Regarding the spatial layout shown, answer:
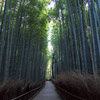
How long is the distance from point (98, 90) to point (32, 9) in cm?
592

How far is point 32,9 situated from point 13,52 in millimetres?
2807

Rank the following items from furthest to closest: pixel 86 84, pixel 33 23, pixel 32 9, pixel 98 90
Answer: pixel 33 23
pixel 32 9
pixel 86 84
pixel 98 90

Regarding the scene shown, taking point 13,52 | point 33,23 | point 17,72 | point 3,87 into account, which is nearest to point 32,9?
point 33,23

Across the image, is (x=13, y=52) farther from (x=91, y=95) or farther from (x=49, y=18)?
(x=91, y=95)

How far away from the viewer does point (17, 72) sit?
5.47 meters

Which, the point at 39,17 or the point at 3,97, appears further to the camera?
the point at 39,17

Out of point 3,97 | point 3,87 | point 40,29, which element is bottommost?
point 3,97

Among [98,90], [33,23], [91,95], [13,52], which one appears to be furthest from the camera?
[33,23]

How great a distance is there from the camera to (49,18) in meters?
7.66

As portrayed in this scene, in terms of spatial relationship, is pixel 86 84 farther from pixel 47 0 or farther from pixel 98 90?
pixel 47 0

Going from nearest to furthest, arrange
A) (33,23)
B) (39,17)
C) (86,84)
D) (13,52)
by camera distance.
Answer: (86,84), (13,52), (33,23), (39,17)

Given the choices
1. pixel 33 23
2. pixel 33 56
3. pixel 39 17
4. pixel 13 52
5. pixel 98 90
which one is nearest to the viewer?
pixel 98 90

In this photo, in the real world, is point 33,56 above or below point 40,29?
below

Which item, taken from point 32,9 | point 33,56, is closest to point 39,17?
point 32,9
